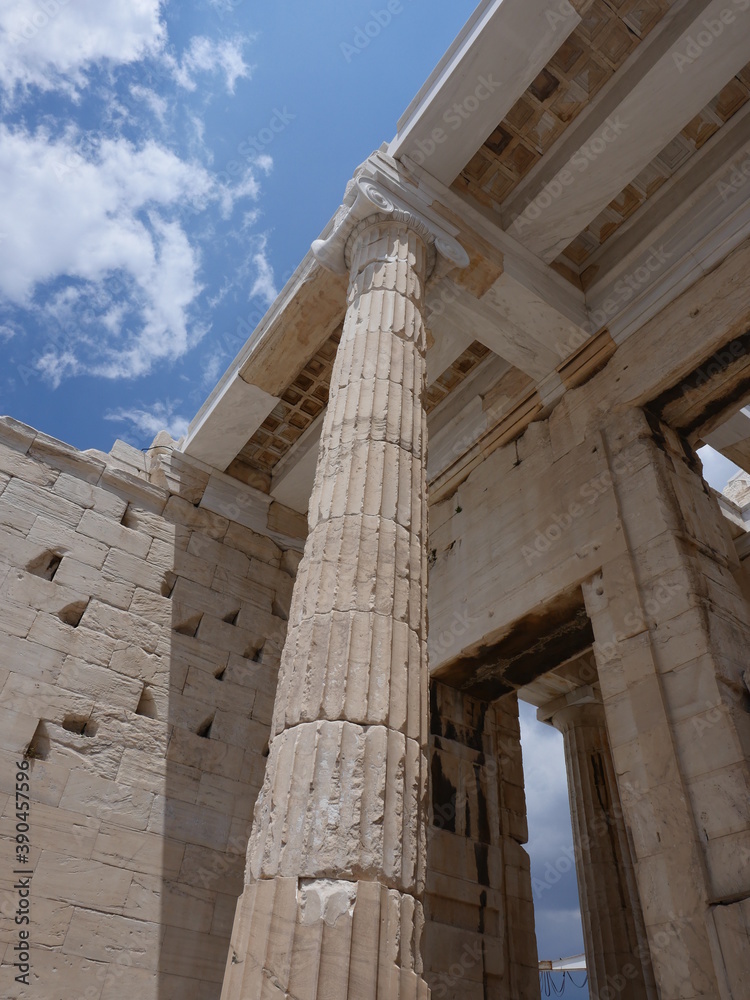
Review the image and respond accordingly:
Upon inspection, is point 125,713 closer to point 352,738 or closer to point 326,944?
point 352,738

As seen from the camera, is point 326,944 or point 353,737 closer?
point 326,944

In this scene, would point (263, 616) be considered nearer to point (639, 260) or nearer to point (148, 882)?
point (148, 882)

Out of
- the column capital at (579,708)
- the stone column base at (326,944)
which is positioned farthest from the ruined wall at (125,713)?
the column capital at (579,708)

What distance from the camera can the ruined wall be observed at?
7.74 m

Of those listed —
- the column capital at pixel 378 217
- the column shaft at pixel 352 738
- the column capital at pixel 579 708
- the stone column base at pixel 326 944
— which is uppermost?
the column capital at pixel 378 217

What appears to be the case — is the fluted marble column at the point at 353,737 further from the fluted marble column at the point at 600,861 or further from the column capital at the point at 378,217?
the fluted marble column at the point at 600,861

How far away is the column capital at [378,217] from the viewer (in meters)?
8.14

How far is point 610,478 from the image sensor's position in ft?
26.7

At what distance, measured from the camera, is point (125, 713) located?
29.9 ft

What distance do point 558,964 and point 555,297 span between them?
27.6 meters

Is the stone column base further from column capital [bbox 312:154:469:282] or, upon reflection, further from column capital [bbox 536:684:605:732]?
column capital [bbox 536:684:605:732]

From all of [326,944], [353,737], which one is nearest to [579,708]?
[353,737]

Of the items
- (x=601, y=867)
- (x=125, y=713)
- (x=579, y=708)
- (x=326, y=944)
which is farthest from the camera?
(x=579, y=708)

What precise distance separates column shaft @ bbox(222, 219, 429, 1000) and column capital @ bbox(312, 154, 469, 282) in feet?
7.50
